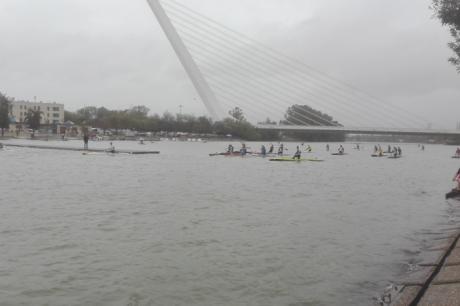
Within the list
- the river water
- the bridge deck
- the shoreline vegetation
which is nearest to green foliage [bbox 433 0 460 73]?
the river water

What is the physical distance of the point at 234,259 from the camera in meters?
9.49

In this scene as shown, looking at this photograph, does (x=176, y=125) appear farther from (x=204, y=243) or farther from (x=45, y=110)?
(x=204, y=243)

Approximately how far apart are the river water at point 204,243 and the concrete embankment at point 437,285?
61 cm

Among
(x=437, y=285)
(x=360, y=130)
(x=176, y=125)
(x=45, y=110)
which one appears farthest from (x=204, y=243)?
(x=45, y=110)

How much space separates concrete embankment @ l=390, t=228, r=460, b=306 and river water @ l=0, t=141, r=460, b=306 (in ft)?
1.99

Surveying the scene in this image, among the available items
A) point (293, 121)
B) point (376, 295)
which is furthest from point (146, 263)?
point (293, 121)

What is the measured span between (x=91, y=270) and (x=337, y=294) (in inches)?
159

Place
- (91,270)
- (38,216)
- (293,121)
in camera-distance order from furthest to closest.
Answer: (293,121), (38,216), (91,270)

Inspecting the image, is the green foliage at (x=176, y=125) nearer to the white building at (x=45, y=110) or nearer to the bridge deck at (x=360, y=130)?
the white building at (x=45, y=110)

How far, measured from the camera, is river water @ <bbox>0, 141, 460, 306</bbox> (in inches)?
300

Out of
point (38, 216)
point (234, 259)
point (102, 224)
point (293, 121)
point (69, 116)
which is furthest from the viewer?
point (69, 116)

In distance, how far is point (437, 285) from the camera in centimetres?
650

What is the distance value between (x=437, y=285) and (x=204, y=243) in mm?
5278

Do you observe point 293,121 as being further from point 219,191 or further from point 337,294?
point 337,294
